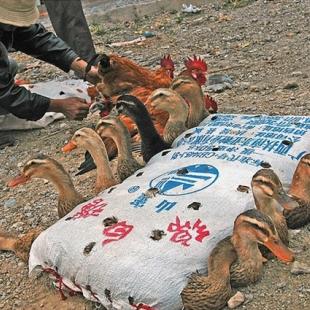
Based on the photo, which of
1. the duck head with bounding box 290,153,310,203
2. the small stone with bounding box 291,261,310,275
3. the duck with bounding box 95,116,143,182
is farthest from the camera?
the duck with bounding box 95,116,143,182

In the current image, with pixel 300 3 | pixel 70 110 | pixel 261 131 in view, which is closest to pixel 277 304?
pixel 261 131

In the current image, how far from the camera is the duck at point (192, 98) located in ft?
13.7

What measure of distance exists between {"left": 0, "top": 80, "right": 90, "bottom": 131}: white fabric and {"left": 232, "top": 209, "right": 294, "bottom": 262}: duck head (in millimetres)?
2865

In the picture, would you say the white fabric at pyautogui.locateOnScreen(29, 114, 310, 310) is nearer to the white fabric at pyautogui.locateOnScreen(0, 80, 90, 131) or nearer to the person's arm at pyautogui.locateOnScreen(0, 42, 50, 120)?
the person's arm at pyautogui.locateOnScreen(0, 42, 50, 120)

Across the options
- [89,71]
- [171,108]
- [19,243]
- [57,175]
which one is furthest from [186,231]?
[89,71]

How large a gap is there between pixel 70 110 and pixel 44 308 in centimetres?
185

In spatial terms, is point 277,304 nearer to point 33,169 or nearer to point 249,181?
point 249,181

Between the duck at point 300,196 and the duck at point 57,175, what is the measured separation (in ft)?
3.62

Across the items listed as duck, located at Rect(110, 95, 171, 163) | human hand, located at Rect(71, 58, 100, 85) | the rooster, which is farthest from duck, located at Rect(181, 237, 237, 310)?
human hand, located at Rect(71, 58, 100, 85)

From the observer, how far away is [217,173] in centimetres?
332

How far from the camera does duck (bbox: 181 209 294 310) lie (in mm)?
2711

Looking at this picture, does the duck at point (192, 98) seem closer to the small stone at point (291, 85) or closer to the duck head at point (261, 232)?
the small stone at point (291, 85)

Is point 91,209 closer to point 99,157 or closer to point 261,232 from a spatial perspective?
point 99,157

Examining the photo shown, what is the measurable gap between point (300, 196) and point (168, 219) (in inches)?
26.3
